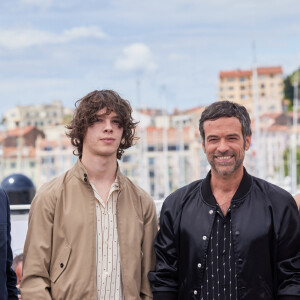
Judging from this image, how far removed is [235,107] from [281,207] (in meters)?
0.65

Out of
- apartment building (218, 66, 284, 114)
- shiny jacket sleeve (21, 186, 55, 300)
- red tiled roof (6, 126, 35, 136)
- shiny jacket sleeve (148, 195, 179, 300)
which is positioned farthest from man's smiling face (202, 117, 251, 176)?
apartment building (218, 66, 284, 114)

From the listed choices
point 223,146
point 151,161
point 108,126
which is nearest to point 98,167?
point 108,126

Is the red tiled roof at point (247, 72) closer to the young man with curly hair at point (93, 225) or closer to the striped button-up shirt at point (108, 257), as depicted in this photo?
the young man with curly hair at point (93, 225)

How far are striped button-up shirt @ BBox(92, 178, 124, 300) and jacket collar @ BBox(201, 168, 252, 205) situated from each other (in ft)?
1.81

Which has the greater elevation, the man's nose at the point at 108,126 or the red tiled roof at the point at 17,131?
the man's nose at the point at 108,126

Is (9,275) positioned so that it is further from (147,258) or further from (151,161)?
(151,161)

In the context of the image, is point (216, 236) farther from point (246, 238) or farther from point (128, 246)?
point (128, 246)

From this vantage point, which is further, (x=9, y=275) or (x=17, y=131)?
(x=17, y=131)

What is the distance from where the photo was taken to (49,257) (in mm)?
4953

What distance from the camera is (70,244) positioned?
195 inches

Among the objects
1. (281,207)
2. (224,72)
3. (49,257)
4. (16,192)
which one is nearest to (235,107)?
(281,207)

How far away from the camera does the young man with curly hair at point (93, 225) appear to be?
4.92 m

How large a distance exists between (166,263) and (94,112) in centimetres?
99

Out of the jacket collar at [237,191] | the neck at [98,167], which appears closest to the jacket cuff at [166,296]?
the jacket collar at [237,191]
